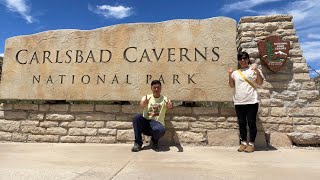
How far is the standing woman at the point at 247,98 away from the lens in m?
4.41

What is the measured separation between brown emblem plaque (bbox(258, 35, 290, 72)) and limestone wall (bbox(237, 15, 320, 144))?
121 mm

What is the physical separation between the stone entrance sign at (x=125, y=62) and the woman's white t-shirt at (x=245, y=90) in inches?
20.4

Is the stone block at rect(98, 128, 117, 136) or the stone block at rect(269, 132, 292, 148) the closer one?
the stone block at rect(269, 132, 292, 148)

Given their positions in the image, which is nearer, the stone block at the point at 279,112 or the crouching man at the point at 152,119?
the crouching man at the point at 152,119

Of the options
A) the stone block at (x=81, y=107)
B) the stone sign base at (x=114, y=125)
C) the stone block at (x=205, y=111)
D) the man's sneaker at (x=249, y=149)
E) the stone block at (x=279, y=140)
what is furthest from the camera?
the stone block at (x=81, y=107)

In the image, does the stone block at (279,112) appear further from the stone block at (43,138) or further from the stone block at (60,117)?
the stone block at (43,138)

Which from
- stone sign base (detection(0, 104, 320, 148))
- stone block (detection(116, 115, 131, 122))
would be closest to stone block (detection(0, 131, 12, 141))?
stone sign base (detection(0, 104, 320, 148))

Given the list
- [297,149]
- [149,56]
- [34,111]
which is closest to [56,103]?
[34,111]

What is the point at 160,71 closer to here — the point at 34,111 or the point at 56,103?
the point at 56,103

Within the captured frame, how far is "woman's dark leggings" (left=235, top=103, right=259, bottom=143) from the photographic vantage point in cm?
441

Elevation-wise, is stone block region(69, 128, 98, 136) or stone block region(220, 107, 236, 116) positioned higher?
stone block region(220, 107, 236, 116)

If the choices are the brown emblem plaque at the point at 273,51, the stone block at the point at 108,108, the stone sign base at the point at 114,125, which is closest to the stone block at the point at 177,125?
the stone sign base at the point at 114,125

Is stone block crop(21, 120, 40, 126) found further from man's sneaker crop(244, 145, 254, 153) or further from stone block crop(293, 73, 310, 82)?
stone block crop(293, 73, 310, 82)

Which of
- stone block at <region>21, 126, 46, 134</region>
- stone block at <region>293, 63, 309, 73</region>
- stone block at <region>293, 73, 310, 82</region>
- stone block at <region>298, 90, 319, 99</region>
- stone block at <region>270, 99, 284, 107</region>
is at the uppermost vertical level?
stone block at <region>293, 63, 309, 73</region>
